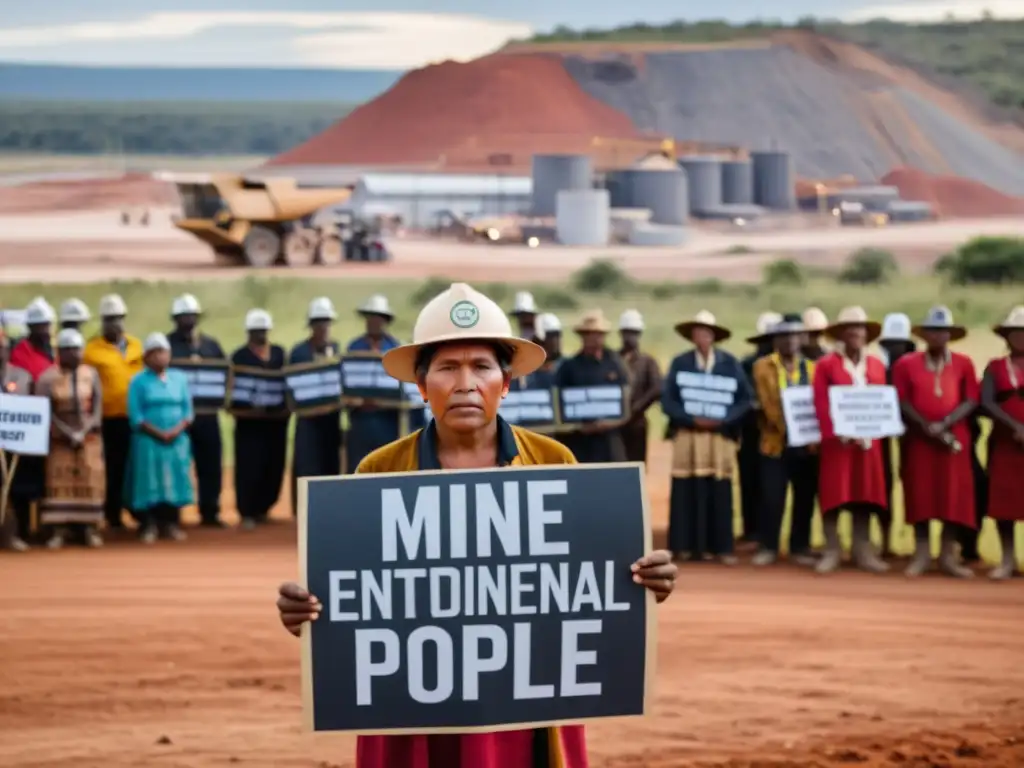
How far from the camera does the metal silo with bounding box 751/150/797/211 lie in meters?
40.4

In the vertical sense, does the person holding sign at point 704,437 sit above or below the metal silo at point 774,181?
below

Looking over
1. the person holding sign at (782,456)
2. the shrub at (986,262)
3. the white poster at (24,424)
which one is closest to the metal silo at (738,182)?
the shrub at (986,262)

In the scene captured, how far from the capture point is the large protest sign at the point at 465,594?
18.3 feet

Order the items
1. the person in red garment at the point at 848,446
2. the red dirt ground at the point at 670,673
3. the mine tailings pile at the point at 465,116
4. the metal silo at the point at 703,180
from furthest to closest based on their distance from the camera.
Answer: the metal silo at the point at 703,180 → the mine tailings pile at the point at 465,116 → the person in red garment at the point at 848,446 → the red dirt ground at the point at 670,673

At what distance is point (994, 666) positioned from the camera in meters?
12.1

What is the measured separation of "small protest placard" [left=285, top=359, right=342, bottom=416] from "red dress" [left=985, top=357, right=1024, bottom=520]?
5.38 m

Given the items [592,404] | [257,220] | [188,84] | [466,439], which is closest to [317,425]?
[592,404]

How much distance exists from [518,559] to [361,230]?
29.3 metres

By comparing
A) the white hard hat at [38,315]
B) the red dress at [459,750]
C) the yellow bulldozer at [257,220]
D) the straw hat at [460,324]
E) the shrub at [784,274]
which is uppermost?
the yellow bulldozer at [257,220]

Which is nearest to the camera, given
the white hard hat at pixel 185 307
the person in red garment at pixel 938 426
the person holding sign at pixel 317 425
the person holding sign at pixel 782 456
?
the person in red garment at pixel 938 426

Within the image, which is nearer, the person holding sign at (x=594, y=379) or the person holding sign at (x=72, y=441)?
the person holding sign at (x=72, y=441)

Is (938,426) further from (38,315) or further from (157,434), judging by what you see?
(38,315)

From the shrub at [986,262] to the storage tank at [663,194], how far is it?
6091 millimetres

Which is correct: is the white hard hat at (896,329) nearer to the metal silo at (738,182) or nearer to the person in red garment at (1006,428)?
the person in red garment at (1006,428)
